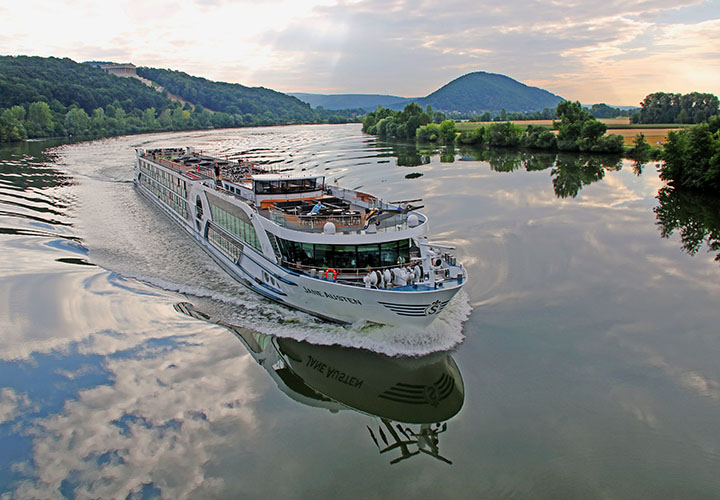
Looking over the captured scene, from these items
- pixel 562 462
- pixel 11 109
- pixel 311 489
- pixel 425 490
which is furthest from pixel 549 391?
pixel 11 109

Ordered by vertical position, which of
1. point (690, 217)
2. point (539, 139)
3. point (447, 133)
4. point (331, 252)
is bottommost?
point (690, 217)

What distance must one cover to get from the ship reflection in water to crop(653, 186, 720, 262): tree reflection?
1960 centimetres

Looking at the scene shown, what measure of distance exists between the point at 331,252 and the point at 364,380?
471 centimetres

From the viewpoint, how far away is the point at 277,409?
13.1 meters

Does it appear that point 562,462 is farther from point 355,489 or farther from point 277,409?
point 277,409

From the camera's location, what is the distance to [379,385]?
14.3m

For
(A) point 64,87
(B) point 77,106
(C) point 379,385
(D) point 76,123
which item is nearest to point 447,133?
(D) point 76,123

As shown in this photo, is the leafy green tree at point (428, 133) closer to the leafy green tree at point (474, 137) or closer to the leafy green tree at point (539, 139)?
the leafy green tree at point (474, 137)

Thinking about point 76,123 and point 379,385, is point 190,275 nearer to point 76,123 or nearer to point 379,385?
point 379,385

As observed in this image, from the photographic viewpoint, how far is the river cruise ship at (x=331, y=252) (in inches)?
609

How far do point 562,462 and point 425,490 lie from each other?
3.26m

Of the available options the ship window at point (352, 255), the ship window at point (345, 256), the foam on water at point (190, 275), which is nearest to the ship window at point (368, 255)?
the ship window at point (352, 255)

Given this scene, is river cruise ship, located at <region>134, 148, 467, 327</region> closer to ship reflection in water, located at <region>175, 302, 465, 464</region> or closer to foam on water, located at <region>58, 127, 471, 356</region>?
foam on water, located at <region>58, 127, 471, 356</region>

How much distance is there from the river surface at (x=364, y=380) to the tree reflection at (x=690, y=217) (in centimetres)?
62
